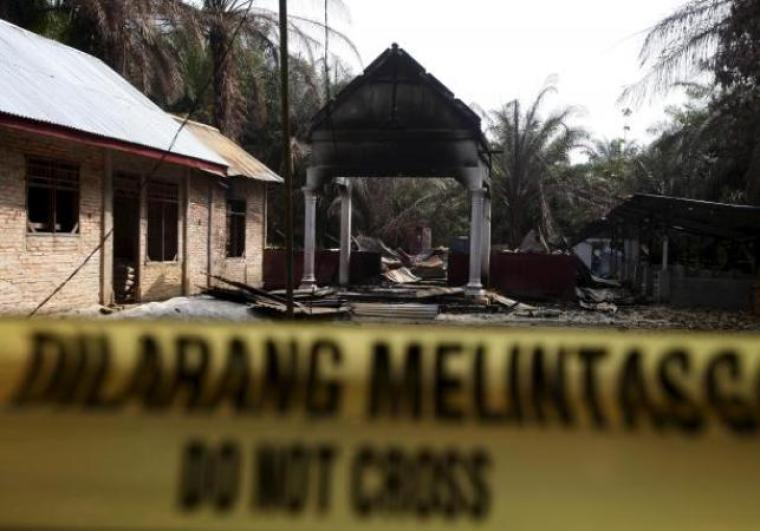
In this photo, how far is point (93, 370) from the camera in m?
1.73

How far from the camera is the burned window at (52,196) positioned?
10891 millimetres

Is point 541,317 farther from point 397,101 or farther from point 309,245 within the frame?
point 309,245

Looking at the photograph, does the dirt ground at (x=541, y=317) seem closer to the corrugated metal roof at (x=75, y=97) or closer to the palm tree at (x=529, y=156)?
the corrugated metal roof at (x=75, y=97)

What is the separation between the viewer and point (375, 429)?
→ 1659 millimetres

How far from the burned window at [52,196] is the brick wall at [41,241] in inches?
4.4

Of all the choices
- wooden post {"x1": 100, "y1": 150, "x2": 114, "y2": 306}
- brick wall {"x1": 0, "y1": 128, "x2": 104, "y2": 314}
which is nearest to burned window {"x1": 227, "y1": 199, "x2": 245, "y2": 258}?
wooden post {"x1": 100, "y1": 150, "x2": 114, "y2": 306}

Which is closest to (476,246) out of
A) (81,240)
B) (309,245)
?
(309,245)

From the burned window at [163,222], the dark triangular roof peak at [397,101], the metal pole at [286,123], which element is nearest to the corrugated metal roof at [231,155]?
the burned window at [163,222]

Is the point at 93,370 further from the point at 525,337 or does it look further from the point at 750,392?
the point at 750,392

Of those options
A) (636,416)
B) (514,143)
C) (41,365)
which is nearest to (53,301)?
(41,365)

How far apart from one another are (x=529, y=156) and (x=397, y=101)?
8.82 meters

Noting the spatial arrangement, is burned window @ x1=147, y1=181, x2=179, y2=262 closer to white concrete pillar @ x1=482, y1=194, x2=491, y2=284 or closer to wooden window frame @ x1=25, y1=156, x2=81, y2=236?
wooden window frame @ x1=25, y1=156, x2=81, y2=236

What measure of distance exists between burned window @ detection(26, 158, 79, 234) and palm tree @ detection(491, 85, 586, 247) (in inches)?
Result: 583

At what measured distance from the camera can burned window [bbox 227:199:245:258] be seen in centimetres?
1778
